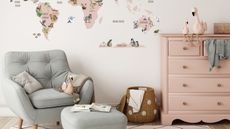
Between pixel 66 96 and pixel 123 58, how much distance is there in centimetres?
111

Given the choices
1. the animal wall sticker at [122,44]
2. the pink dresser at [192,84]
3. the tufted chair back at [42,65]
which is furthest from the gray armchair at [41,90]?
the pink dresser at [192,84]

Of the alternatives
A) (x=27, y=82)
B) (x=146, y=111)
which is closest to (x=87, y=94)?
(x=27, y=82)

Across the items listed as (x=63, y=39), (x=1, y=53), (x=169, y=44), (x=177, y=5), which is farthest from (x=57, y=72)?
(x=177, y=5)

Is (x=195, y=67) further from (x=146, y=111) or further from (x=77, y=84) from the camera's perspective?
(x=77, y=84)

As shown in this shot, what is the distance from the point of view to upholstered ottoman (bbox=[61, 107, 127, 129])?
3312mm

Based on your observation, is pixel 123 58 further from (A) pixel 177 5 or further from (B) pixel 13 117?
(B) pixel 13 117

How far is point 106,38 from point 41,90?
1064mm

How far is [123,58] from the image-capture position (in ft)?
15.5

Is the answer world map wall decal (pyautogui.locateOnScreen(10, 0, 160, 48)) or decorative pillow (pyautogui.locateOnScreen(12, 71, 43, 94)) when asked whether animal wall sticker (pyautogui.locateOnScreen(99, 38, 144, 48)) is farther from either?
decorative pillow (pyautogui.locateOnScreen(12, 71, 43, 94))

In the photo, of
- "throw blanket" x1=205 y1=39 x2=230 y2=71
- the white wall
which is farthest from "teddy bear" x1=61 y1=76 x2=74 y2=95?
"throw blanket" x1=205 y1=39 x2=230 y2=71

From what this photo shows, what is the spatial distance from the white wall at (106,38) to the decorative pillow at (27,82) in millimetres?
671

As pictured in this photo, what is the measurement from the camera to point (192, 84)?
4.23 metres

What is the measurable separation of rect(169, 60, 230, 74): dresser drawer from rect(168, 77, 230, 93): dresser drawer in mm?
89

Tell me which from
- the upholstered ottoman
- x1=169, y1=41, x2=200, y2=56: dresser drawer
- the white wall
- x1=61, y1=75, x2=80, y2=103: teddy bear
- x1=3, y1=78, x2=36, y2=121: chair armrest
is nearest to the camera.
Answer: the upholstered ottoman
